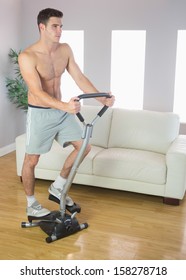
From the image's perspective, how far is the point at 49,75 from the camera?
2.39 meters

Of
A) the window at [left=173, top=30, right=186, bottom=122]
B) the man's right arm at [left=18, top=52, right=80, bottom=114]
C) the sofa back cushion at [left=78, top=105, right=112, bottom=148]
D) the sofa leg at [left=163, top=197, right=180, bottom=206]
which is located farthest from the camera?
the window at [left=173, top=30, right=186, bottom=122]

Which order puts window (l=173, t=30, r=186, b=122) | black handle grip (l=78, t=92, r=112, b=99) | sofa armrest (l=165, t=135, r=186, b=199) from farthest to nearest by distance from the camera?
window (l=173, t=30, r=186, b=122) → sofa armrest (l=165, t=135, r=186, b=199) → black handle grip (l=78, t=92, r=112, b=99)

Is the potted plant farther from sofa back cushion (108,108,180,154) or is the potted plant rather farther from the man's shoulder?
the man's shoulder

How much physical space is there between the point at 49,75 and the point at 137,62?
220 centimetres

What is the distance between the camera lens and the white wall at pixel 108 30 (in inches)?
159

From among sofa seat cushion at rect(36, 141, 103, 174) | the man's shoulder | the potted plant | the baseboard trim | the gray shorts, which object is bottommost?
the baseboard trim

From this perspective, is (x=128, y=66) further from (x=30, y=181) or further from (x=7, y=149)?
(x=30, y=181)

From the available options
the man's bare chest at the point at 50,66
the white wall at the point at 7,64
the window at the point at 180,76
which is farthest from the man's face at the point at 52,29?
the window at the point at 180,76

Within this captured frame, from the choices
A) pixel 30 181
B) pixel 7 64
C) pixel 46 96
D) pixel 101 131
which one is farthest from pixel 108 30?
pixel 30 181

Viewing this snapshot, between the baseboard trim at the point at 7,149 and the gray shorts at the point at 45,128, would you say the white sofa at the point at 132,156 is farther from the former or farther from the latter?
the baseboard trim at the point at 7,149

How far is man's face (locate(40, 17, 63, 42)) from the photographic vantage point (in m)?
2.26

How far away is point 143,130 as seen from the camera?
338cm

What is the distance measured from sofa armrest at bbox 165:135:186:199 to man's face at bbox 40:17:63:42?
1.42 meters

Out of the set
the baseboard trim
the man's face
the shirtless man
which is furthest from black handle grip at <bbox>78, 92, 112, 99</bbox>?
the baseboard trim
